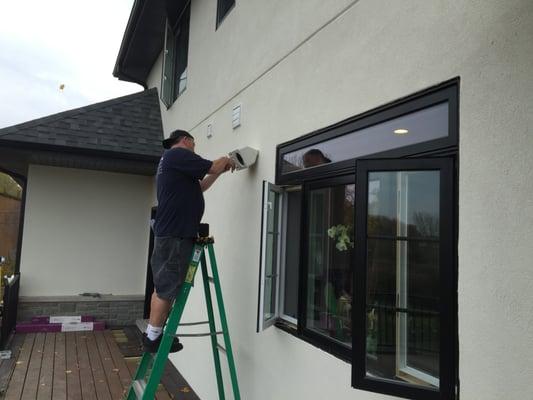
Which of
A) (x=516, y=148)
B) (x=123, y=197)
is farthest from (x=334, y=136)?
(x=123, y=197)

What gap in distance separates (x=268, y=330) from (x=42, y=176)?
19.5ft

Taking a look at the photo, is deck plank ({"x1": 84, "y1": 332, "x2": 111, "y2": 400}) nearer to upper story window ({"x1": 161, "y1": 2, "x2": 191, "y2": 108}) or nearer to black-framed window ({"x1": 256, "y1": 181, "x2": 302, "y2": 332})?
black-framed window ({"x1": 256, "y1": 181, "x2": 302, "y2": 332})

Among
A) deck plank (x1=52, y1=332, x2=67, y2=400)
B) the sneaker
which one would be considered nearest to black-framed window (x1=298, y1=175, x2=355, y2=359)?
the sneaker

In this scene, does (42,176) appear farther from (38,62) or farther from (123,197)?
(38,62)

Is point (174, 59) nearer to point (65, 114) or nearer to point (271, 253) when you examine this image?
point (65, 114)

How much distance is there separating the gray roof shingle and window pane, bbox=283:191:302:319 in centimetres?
442

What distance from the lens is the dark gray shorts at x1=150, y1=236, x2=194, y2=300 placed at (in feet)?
10.0

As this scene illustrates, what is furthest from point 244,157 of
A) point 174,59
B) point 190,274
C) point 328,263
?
point 174,59

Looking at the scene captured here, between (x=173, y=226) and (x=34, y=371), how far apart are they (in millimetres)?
3328

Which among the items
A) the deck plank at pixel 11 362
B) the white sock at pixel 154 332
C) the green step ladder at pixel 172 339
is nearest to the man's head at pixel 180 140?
the green step ladder at pixel 172 339

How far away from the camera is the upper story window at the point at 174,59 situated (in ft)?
22.4

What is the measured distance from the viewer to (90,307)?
7.37 meters

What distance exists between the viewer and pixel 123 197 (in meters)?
7.92

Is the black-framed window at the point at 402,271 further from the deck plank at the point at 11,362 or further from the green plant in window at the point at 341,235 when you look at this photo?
the deck plank at the point at 11,362
